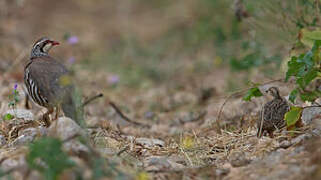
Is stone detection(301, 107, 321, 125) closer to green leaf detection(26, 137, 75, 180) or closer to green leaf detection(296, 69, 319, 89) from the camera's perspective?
green leaf detection(296, 69, 319, 89)

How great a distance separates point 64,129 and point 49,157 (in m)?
0.54

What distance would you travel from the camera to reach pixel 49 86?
465cm

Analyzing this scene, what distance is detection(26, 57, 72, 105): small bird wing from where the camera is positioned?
4.57 metres

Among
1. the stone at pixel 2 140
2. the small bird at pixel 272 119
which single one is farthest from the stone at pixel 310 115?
the stone at pixel 2 140

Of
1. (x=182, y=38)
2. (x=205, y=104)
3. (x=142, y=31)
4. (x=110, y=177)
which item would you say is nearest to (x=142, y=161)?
(x=110, y=177)

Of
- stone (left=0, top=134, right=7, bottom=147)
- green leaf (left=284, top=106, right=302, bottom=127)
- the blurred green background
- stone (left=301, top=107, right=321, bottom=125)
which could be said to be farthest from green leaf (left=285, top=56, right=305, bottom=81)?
stone (left=0, top=134, right=7, bottom=147)

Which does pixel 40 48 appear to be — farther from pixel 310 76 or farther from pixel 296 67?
pixel 310 76

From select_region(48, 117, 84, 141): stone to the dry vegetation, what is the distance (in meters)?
0.03

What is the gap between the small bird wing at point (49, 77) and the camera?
180 inches

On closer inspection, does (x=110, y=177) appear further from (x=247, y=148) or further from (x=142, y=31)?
(x=142, y=31)

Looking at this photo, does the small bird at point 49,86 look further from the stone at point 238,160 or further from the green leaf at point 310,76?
the green leaf at point 310,76

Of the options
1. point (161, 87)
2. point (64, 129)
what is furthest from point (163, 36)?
point (64, 129)

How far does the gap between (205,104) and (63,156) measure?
4769mm

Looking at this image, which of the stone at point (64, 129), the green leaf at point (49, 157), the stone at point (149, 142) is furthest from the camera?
the stone at point (149, 142)
